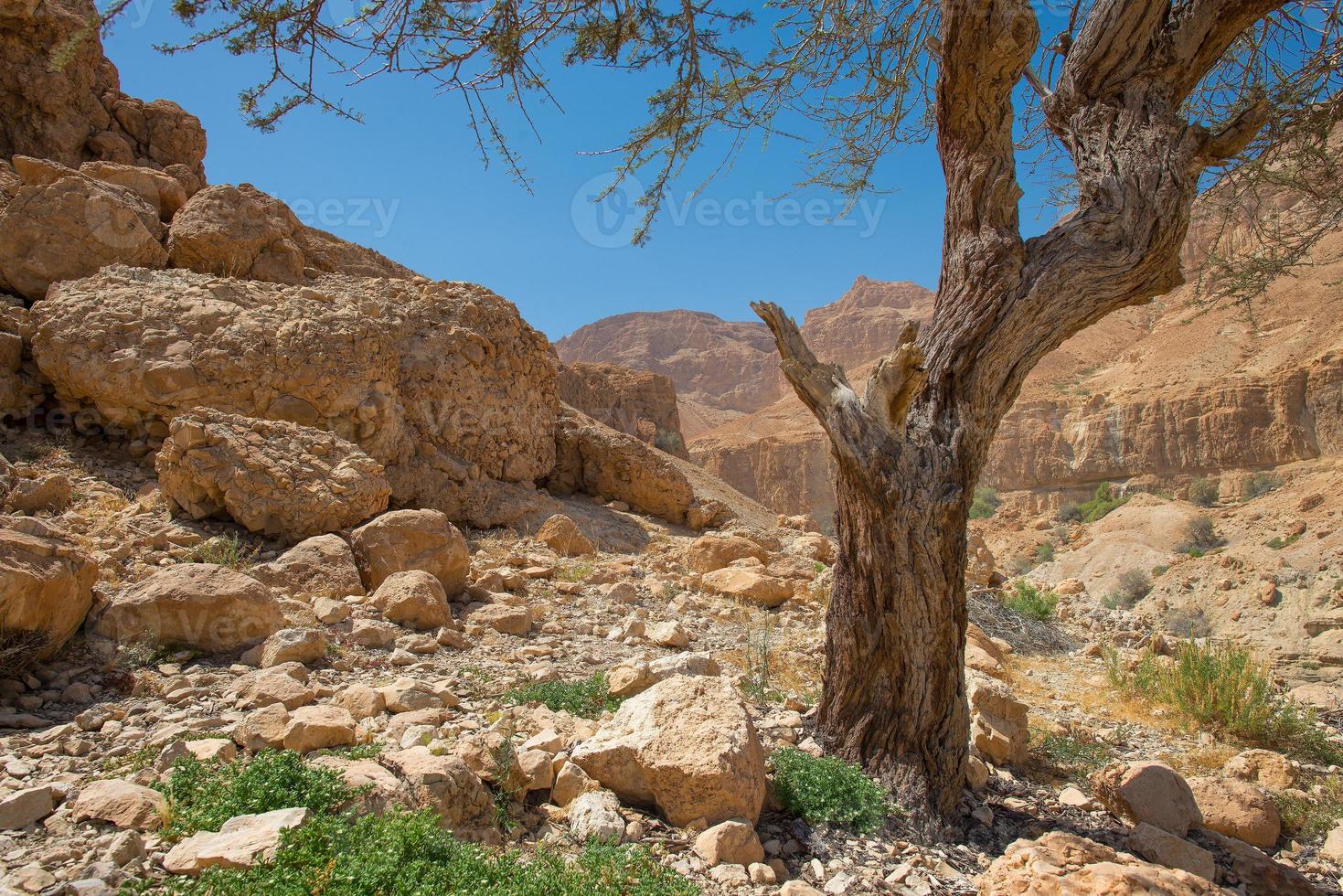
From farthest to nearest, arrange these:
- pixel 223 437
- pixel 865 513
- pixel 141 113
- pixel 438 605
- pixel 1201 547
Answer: pixel 1201 547 < pixel 141 113 < pixel 223 437 < pixel 438 605 < pixel 865 513

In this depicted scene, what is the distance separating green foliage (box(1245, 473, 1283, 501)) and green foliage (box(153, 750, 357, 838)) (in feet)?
99.8

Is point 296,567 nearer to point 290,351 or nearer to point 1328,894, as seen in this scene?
point 290,351

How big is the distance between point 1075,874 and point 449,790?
2.11 metres

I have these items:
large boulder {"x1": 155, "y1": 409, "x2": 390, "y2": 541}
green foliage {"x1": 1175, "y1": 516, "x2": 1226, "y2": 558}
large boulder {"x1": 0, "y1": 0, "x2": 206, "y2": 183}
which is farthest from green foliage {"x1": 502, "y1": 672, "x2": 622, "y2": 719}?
green foliage {"x1": 1175, "y1": 516, "x2": 1226, "y2": 558}

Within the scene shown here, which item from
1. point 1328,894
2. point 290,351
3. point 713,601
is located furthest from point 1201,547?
point 290,351

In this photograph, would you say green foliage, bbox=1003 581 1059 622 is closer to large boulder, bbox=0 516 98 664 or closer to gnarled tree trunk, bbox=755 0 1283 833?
gnarled tree trunk, bbox=755 0 1283 833

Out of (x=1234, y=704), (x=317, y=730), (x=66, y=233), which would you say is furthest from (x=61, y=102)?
(x=1234, y=704)

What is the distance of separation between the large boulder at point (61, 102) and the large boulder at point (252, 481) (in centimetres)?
753

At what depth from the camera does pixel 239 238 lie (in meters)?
9.36

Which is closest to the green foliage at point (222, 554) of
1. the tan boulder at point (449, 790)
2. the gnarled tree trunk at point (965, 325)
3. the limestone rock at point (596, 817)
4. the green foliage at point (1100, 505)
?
the tan boulder at point (449, 790)

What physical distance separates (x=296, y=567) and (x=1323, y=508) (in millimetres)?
19579

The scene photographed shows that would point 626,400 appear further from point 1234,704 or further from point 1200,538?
point 1234,704

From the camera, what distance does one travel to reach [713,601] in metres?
7.00

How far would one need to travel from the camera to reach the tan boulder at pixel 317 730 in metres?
2.89
